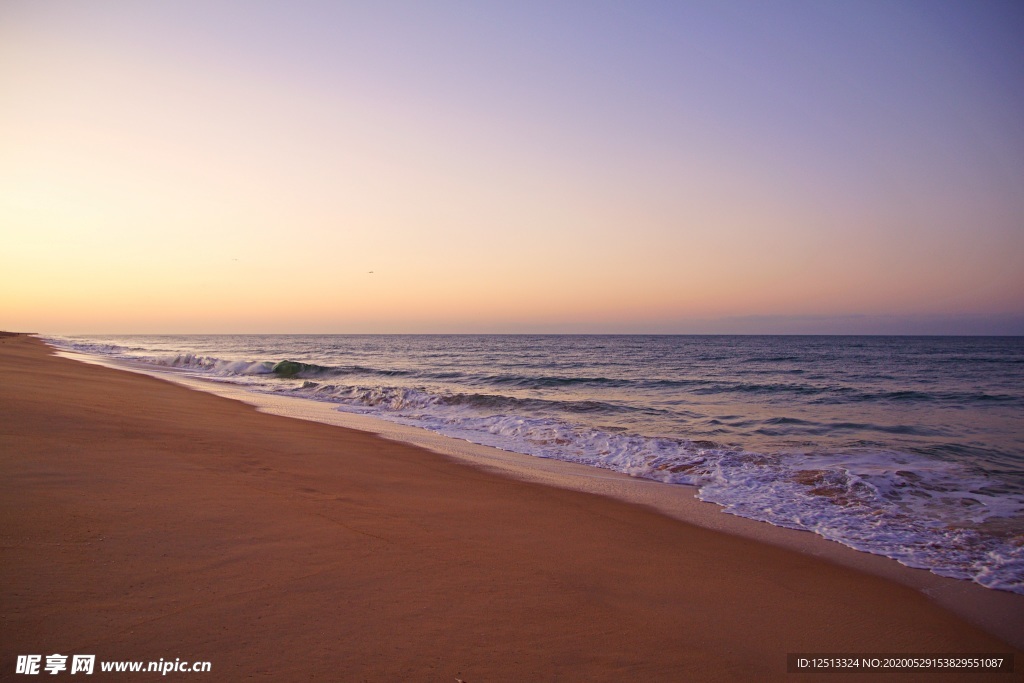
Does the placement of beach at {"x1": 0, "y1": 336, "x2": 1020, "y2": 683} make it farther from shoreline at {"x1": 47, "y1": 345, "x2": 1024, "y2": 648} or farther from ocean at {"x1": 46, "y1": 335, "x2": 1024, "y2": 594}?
ocean at {"x1": 46, "y1": 335, "x2": 1024, "y2": 594}

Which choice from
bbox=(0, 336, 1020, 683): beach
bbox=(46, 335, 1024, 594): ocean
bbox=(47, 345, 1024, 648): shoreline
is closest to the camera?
bbox=(0, 336, 1020, 683): beach

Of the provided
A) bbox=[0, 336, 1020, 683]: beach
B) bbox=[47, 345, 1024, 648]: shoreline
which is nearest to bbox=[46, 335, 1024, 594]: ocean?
bbox=[47, 345, 1024, 648]: shoreline

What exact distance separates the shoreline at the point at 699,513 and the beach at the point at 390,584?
23cm

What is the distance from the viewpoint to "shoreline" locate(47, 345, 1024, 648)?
15.4 ft

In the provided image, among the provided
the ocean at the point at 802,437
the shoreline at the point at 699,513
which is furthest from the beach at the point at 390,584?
the ocean at the point at 802,437

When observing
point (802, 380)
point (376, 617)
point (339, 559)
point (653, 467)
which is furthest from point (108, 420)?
point (802, 380)

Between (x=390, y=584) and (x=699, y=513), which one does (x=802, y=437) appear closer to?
(x=699, y=513)

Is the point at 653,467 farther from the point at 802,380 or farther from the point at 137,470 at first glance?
the point at 802,380

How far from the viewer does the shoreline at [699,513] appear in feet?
15.4

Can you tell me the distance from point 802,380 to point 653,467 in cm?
2199

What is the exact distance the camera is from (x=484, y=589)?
416cm

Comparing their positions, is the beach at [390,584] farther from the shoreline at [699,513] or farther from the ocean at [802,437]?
the ocean at [802,437]

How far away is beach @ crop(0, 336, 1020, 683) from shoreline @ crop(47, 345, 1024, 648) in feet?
0.75

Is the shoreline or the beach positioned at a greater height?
the beach
